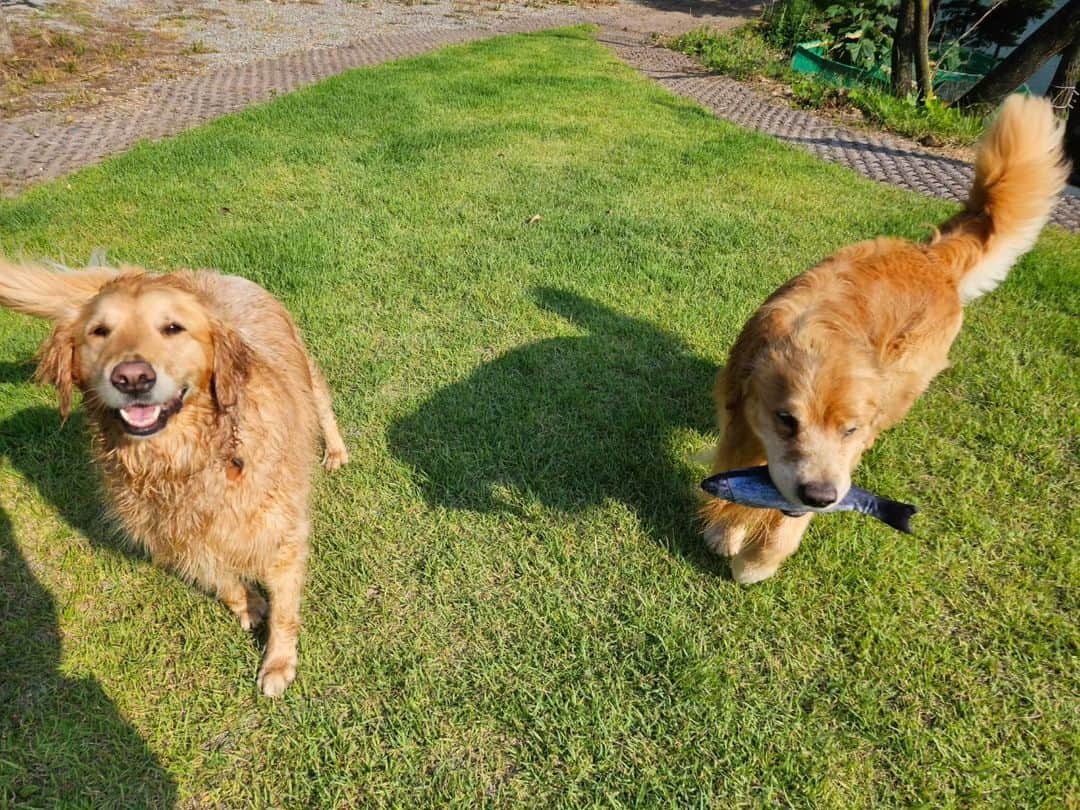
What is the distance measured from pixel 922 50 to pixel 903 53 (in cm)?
55

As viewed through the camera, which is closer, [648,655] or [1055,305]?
[648,655]

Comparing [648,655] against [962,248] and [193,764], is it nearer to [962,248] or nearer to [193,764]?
[193,764]

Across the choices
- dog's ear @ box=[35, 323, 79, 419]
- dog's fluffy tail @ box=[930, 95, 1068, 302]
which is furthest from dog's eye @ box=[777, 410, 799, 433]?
dog's ear @ box=[35, 323, 79, 419]

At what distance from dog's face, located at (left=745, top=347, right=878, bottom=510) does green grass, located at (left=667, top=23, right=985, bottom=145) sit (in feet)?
20.4

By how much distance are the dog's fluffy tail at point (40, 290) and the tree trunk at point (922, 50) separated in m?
9.95

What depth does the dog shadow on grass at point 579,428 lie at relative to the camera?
3213 mm

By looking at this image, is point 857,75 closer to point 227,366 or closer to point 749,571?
point 749,571

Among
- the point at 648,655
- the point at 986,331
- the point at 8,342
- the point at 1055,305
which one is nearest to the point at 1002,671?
the point at 648,655

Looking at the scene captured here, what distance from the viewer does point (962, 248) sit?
11.0ft

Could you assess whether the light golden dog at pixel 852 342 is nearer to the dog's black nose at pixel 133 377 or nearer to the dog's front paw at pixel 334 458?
the dog's front paw at pixel 334 458

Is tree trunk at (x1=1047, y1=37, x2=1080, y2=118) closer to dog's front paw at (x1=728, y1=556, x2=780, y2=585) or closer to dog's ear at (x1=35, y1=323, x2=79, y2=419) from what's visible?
dog's front paw at (x1=728, y1=556, x2=780, y2=585)

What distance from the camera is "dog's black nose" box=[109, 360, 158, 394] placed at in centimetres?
190

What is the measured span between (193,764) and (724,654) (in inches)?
82.9

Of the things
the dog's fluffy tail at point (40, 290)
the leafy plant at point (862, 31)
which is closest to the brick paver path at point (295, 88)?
the leafy plant at point (862, 31)
